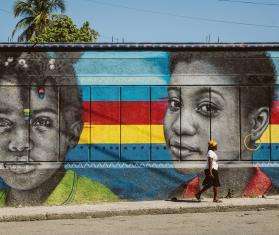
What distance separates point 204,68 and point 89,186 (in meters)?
4.07

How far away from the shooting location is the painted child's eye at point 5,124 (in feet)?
46.6

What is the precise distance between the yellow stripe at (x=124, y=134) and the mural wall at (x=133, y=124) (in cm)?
2

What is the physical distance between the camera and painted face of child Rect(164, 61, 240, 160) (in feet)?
47.6

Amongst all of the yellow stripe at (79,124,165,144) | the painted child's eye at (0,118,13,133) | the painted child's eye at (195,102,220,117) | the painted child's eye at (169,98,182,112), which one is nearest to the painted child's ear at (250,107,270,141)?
the painted child's eye at (195,102,220,117)

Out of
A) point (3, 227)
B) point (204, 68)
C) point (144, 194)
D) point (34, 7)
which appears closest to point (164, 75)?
point (204, 68)

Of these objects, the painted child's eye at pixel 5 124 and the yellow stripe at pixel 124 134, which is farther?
the yellow stripe at pixel 124 134

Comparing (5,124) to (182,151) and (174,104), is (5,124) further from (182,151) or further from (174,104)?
(182,151)

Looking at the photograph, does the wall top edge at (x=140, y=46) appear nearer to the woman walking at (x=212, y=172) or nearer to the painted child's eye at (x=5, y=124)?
the painted child's eye at (x=5, y=124)

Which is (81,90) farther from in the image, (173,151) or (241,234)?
(241,234)

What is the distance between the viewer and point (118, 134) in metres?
14.4

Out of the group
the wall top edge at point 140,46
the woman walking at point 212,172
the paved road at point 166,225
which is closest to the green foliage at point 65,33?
the wall top edge at point 140,46

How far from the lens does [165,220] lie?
38.7ft

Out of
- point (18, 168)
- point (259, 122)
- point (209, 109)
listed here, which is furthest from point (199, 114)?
point (18, 168)

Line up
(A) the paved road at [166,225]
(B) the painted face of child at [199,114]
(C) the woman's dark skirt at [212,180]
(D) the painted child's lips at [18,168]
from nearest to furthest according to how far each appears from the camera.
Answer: (A) the paved road at [166,225], (C) the woman's dark skirt at [212,180], (D) the painted child's lips at [18,168], (B) the painted face of child at [199,114]
